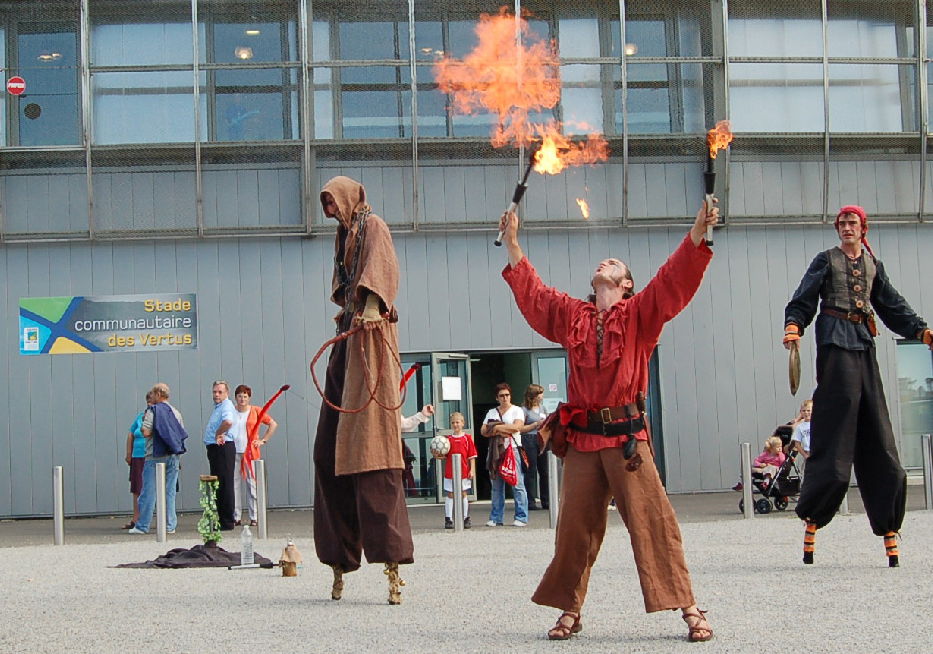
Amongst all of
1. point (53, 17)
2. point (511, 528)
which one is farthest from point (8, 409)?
point (511, 528)

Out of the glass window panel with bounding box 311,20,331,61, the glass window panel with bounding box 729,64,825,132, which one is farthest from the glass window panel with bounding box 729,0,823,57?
the glass window panel with bounding box 311,20,331,61

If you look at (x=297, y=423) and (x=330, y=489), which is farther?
(x=297, y=423)

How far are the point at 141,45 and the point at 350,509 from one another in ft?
47.4

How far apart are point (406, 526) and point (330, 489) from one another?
51cm

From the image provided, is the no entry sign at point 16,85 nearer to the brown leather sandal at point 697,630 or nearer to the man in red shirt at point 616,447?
the man in red shirt at point 616,447

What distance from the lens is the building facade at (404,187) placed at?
66.6ft

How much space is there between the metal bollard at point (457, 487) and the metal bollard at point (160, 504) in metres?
3.25

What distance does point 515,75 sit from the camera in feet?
66.1

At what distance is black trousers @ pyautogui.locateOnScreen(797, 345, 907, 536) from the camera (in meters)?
8.77

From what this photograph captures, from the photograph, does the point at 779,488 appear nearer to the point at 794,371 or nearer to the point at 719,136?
the point at 794,371

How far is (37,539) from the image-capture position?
16.1 m

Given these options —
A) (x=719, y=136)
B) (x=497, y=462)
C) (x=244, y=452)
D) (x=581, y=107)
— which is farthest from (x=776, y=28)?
(x=719, y=136)

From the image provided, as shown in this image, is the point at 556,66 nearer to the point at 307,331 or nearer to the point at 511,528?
the point at 307,331

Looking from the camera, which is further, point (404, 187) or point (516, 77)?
point (404, 187)
